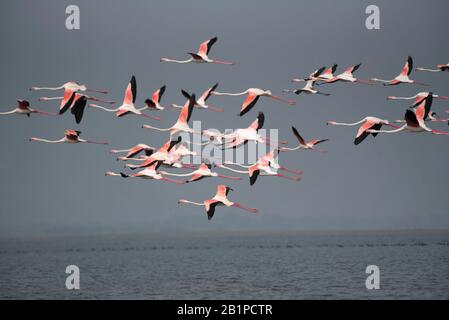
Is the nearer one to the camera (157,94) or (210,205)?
(210,205)

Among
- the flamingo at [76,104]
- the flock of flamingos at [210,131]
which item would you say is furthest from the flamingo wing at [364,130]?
the flamingo at [76,104]

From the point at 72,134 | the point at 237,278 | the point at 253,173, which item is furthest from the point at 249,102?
the point at 237,278

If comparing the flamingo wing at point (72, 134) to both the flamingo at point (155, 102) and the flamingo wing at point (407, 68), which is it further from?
the flamingo wing at point (407, 68)

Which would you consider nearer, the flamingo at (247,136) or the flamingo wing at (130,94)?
the flamingo at (247,136)

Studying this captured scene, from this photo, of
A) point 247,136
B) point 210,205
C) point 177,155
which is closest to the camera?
point 210,205

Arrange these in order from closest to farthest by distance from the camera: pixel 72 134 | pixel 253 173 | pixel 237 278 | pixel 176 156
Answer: pixel 253 173 → pixel 176 156 → pixel 72 134 → pixel 237 278

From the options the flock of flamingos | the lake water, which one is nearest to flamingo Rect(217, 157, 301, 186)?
the flock of flamingos

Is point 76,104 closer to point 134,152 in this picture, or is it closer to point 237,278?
point 134,152

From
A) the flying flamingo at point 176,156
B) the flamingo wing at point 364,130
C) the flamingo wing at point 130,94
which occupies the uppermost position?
the flamingo wing at point 130,94

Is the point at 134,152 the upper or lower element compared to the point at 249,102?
lower

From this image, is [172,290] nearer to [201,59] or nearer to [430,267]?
[201,59]

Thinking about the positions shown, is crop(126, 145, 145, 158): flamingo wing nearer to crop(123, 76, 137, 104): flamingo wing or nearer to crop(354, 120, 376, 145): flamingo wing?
crop(123, 76, 137, 104): flamingo wing
